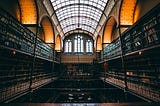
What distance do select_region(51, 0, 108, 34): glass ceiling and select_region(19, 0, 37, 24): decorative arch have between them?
6.85 m

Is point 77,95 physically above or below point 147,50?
below

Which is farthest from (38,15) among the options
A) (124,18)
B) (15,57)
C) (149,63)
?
(149,63)

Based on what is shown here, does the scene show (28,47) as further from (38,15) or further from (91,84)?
(91,84)

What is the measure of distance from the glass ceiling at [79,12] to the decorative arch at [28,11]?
270 inches

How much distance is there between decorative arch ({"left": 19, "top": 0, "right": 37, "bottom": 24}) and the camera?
10.6 meters

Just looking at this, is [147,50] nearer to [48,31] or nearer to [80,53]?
[48,31]

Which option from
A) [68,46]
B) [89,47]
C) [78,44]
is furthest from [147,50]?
[68,46]

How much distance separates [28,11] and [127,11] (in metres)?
9.09

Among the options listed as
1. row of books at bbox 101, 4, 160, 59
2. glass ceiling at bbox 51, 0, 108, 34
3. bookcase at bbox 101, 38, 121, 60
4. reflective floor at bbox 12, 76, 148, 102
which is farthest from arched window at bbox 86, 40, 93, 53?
row of books at bbox 101, 4, 160, 59

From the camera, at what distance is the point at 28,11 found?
1113 centimetres

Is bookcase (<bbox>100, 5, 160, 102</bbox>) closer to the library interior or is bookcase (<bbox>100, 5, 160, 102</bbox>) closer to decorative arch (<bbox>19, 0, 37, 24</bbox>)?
the library interior

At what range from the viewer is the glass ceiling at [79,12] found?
18875mm

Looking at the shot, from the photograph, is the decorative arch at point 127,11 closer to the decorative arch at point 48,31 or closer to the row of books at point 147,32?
the row of books at point 147,32

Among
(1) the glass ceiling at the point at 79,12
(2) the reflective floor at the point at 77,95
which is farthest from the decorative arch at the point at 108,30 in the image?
(2) the reflective floor at the point at 77,95
